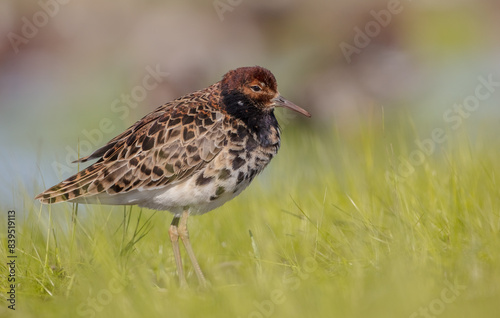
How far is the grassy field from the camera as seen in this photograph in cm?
543

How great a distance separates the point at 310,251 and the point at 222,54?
8.83 m

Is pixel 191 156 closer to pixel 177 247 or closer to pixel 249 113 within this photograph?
pixel 249 113

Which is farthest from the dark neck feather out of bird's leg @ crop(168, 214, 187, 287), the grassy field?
bird's leg @ crop(168, 214, 187, 287)

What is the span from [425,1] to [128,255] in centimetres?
1102

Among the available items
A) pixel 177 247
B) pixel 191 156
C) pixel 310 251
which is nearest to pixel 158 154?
pixel 191 156

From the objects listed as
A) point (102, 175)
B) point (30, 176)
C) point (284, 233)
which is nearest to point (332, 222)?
point (284, 233)

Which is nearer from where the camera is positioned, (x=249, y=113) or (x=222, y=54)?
(x=249, y=113)

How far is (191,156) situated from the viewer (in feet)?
23.5

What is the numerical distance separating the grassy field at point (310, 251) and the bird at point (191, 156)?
285 mm

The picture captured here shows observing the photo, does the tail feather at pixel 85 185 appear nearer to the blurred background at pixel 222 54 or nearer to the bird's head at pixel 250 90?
the bird's head at pixel 250 90

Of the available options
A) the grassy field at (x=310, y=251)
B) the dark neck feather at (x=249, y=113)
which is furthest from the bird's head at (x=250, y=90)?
the grassy field at (x=310, y=251)

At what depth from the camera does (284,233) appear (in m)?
7.33

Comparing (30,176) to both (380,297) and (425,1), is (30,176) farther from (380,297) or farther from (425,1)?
(425,1)

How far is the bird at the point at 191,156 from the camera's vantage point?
7.13 meters
